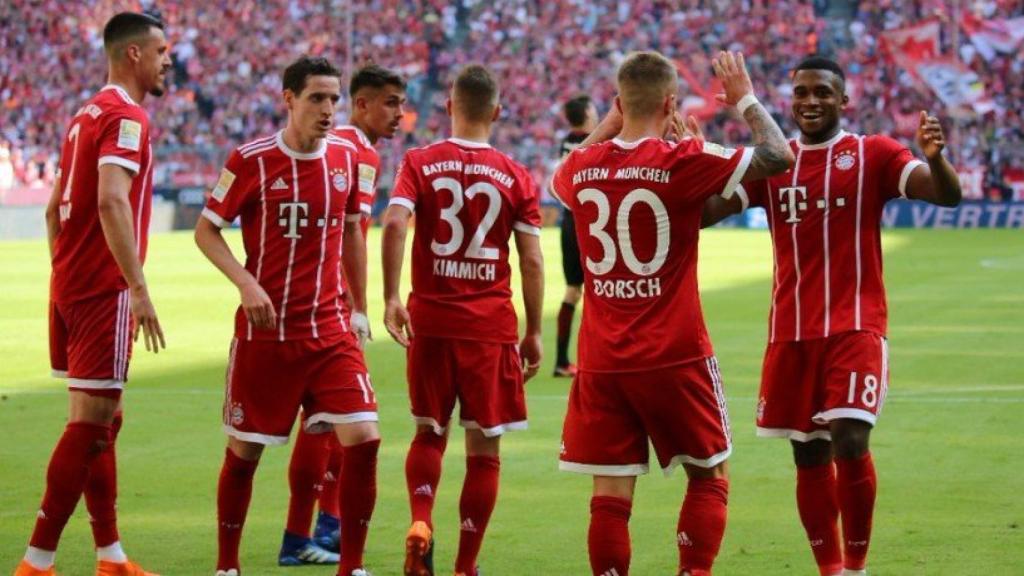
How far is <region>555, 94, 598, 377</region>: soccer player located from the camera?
530 inches

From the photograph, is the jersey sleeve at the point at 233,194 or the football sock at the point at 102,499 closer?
the jersey sleeve at the point at 233,194

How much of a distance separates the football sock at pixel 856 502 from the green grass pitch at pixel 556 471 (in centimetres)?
52

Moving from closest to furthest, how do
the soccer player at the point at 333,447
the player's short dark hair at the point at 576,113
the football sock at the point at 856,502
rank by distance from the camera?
the football sock at the point at 856,502 < the soccer player at the point at 333,447 < the player's short dark hair at the point at 576,113

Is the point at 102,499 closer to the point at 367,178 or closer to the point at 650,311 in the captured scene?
the point at 367,178

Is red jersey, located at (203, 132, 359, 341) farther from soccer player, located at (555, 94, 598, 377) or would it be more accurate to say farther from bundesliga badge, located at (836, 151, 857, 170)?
soccer player, located at (555, 94, 598, 377)

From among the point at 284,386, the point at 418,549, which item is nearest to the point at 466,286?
the point at 284,386

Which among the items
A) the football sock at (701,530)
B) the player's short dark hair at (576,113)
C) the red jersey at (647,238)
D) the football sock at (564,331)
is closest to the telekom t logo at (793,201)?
the red jersey at (647,238)

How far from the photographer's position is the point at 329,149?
7.12m

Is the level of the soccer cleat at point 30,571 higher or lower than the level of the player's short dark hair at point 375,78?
lower

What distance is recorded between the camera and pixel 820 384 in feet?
22.5

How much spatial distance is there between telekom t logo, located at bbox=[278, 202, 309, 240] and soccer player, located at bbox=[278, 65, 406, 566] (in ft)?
1.48

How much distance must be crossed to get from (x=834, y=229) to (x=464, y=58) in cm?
4272

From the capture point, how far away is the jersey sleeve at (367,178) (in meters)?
7.39

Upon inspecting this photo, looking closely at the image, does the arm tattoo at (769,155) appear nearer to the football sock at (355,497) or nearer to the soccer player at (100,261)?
the football sock at (355,497)
